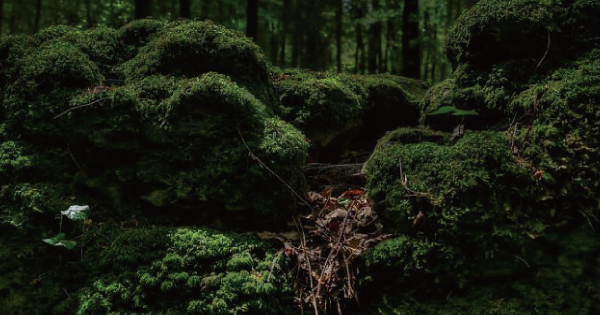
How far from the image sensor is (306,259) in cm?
245

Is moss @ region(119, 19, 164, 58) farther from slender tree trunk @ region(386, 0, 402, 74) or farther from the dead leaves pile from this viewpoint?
slender tree trunk @ region(386, 0, 402, 74)

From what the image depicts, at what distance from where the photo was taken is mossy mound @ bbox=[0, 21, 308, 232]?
278 cm

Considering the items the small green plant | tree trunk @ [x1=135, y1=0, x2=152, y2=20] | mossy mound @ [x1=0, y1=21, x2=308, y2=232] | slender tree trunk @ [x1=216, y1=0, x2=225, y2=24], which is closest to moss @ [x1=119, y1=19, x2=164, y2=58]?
mossy mound @ [x1=0, y1=21, x2=308, y2=232]

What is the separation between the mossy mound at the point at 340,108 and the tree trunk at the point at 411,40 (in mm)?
5091

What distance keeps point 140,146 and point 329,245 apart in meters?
1.75

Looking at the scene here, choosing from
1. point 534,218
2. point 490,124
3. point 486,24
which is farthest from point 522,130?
point 486,24

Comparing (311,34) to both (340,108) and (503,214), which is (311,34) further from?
(503,214)

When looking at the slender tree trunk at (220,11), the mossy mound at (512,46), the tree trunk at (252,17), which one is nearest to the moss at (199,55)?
the mossy mound at (512,46)

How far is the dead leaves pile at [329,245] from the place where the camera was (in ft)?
7.40

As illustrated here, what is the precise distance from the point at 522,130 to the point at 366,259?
59.4 inches

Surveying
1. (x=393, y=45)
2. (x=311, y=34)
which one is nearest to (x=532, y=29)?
(x=311, y=34)

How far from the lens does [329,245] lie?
255cm

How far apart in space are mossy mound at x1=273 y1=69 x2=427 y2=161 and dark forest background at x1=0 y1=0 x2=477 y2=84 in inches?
215

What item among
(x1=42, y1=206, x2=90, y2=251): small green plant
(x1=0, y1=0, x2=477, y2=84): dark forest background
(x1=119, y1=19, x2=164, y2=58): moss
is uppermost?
(x1=0, y1=0, x2=477, y2=84): dark forest background
